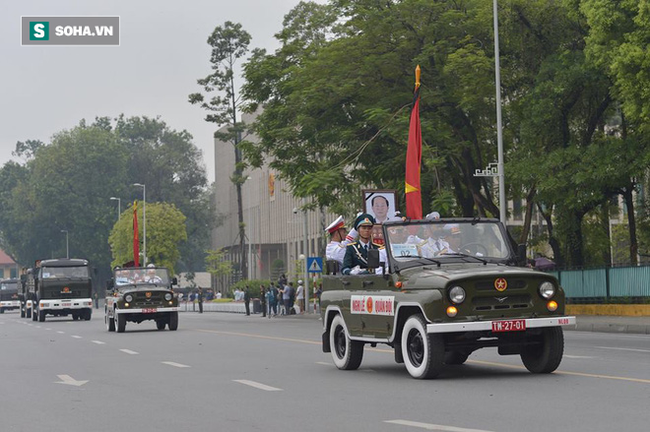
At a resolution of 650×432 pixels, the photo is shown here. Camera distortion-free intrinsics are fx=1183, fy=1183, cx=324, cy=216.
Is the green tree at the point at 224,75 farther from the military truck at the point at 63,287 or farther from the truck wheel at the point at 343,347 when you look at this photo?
the truck wheel at the point at 343,347

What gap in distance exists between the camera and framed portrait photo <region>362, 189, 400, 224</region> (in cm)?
3500

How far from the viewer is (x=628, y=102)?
106 ft

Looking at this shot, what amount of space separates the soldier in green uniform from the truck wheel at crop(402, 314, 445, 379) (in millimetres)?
1880

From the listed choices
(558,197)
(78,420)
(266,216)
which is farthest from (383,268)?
(266,216)

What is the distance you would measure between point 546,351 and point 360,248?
3.03m

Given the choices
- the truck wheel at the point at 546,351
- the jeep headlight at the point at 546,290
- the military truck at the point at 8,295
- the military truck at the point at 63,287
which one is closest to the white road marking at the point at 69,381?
the truck wheel at the point at 546,351

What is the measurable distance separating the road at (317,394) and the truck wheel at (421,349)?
20 centimetres

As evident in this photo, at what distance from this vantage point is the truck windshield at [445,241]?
14305mm

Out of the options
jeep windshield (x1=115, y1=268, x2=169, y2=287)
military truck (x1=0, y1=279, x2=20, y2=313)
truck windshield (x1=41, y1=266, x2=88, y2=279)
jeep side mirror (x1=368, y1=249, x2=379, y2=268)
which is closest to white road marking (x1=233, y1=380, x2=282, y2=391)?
jeep side mirror (x1=368, y1=249, x2=379, y2=268)

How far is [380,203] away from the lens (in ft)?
117

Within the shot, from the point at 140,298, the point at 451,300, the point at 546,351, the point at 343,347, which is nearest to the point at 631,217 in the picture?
the point at 140,298

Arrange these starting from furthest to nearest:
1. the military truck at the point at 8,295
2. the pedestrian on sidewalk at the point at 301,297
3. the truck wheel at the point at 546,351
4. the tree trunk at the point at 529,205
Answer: the military truck at the point at 8,295, the pedestrian on sidewalk at the point at 301,297, the tree trunk at the point at 529,205, the truck wheel at the point at 546,351

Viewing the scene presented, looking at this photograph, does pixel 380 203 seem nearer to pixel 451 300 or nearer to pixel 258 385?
pixel 258 385

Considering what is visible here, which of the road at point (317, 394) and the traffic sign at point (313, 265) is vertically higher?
the traffic sign at point (313, 265)
